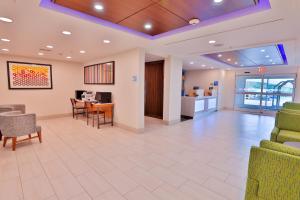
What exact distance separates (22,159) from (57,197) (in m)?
1.58

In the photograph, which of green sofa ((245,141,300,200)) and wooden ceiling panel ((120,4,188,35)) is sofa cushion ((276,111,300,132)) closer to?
green sofa ((245,141,300,200))

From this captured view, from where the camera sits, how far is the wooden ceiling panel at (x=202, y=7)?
221 cm

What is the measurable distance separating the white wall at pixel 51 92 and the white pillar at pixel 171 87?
428 cm

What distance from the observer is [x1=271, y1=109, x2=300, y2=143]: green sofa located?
3188mm

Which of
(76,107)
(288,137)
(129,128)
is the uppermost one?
(76,107)

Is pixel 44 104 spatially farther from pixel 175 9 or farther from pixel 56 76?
pixel 175 9

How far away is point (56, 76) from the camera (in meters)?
6.68

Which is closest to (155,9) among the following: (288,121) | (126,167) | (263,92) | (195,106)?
(126,167)

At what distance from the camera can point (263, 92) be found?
29.5 feet

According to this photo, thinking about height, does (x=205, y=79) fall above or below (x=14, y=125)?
above

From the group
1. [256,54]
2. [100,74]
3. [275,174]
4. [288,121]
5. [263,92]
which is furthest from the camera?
[263,92]

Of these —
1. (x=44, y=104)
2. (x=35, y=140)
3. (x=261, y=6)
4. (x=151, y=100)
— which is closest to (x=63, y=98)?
(x=44, y=104)

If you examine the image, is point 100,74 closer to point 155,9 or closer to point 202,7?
point 155,9

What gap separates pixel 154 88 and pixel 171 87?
4.05ft
